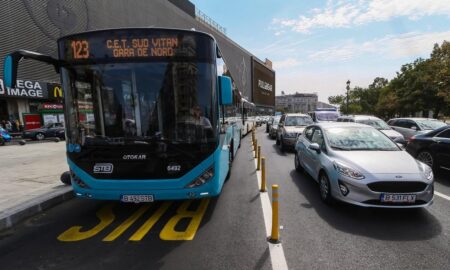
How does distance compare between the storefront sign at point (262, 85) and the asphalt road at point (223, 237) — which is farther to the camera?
the storefront sign at point (262, 85)

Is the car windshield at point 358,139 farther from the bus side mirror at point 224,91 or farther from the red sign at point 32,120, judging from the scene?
the red sign at point 32,120

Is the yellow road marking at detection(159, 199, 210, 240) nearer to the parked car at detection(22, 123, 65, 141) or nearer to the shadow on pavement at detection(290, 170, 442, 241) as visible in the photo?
the shadow on pavement at detection(290, 170, 442, 241)

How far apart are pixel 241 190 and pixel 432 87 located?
35.0m

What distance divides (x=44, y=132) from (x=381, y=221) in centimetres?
2530

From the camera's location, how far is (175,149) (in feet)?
14.8

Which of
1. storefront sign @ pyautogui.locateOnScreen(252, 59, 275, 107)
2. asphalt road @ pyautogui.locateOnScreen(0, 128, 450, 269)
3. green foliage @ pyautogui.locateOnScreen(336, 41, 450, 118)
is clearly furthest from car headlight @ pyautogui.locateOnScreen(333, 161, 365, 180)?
storefront sign @ pyautogui.locateOnScreen(252, 59, 275, 107)

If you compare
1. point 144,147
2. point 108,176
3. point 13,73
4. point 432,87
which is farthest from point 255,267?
point 432,87

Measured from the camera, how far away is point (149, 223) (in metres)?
4.79

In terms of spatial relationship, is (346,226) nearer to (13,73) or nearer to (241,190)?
(241,190)

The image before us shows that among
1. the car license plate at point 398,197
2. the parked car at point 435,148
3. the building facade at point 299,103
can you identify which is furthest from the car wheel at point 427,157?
the building facade at point 299,103

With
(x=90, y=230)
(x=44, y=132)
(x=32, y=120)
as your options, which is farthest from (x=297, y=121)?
(x=32, y=120)

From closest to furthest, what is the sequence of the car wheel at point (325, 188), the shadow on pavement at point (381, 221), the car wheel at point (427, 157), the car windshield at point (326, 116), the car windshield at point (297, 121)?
1. the shadow on pavement at point (381, 221)
2. the car wheel at point (325, 188)
3. the car wheel at point (427, 157)
4. the car windshield at point (297, 121)
5. the car windshield at point (326, 116)

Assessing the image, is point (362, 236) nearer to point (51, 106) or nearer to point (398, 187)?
point (398, 187)

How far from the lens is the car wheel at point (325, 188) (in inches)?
213
